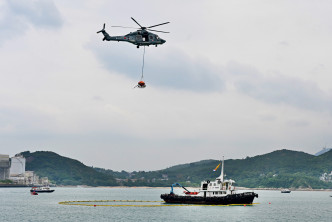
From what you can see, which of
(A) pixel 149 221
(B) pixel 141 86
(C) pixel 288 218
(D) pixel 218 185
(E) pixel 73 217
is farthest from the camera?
(D) pixel 218 185

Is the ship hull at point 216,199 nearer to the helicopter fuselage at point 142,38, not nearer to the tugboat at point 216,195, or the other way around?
the tugboat at point 216,195

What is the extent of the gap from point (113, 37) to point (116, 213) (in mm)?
46577

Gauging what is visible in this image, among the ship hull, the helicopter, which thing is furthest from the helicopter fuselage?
the ship hull

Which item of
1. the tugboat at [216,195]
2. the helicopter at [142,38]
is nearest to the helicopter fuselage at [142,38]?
the helicopter at [142,38]

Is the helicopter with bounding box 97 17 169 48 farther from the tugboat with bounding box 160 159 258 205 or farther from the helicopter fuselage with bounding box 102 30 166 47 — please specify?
the tugboat with bounding box 160 159 258 205

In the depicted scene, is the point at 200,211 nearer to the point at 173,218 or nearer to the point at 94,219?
the point at 173,218

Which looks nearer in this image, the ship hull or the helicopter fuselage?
the helicopter fuselage

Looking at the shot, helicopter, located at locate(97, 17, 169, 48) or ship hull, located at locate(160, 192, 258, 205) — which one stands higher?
helicopter, located at locate(97, 17, 169, 48)

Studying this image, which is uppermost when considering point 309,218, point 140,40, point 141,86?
point 140,40

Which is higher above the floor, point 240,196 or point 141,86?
point 141,86

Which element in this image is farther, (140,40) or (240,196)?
(240,196)

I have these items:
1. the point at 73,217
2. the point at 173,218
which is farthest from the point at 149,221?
the point at 73,217

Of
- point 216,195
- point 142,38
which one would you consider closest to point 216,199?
point 216,195

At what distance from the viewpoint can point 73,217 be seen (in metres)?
103
